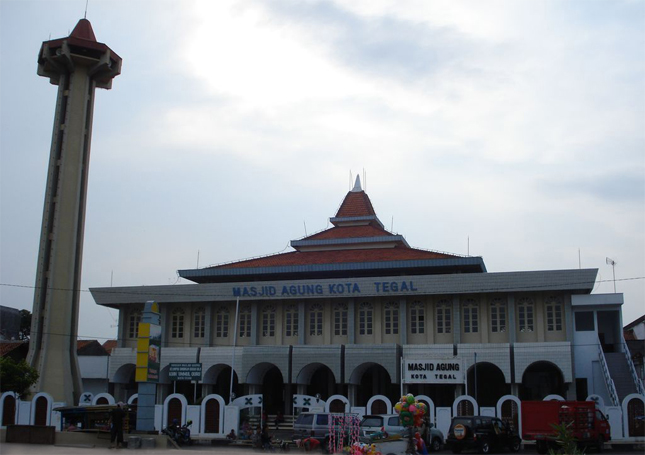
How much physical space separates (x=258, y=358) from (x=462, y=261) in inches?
516

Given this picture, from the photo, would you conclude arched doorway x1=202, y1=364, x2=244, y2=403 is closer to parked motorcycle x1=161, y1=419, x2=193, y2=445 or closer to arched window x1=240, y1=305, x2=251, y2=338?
arched window x1=240, y1=305, x2=251, y2=338

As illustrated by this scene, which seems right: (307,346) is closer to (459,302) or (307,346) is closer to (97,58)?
(459,302)

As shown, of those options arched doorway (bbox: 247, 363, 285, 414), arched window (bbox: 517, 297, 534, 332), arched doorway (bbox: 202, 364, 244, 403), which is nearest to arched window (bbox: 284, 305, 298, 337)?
arched doorway (bbox: 247, 363, 285, 414)

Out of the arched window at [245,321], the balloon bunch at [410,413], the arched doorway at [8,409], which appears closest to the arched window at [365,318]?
the arched window at [245,321]

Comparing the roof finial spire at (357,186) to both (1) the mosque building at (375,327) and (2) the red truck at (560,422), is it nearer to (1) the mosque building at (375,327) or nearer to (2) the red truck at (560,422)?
(1) the mosque building at (375,327)

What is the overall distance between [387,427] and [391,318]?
14890mm

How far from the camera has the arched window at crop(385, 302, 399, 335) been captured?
138ft

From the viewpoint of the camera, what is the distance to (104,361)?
45719 millimetres

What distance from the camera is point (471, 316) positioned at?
→ 4081 cm

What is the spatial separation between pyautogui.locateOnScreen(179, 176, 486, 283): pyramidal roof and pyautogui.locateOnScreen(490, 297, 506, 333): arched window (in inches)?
97.9

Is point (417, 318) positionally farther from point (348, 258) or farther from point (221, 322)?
point (221, 322)

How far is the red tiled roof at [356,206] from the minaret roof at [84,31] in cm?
2046

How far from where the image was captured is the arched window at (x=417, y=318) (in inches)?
1634

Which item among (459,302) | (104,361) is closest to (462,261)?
(459,302)
